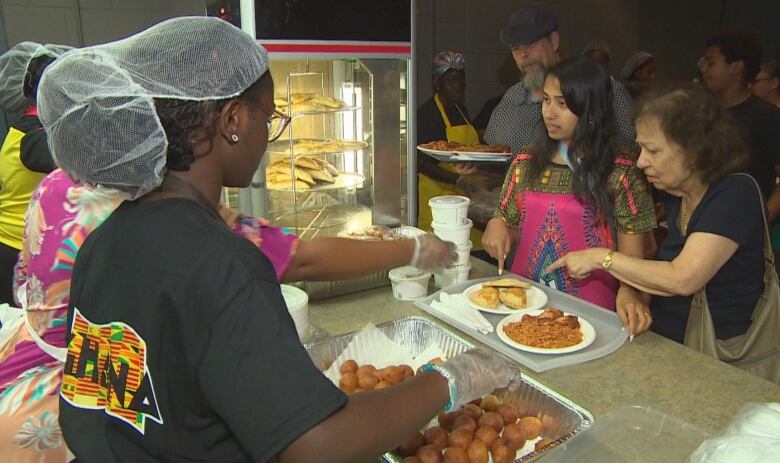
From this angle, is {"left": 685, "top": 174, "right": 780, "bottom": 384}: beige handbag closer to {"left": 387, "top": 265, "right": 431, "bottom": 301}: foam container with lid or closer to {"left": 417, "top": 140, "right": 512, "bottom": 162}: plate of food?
{"left": 387, "top": 265, "right": 431, "bottom": 301}: foam container with lid

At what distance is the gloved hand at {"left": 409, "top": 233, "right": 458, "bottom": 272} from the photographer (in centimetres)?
→ 151

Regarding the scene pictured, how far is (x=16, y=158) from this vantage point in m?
2.82

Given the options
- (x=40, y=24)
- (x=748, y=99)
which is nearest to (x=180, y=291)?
(x=748, y=99)

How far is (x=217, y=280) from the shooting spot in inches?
29.9

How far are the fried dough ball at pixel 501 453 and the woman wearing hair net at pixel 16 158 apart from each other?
2.12 meters

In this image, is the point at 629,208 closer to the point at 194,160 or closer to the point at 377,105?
the point at 377,105

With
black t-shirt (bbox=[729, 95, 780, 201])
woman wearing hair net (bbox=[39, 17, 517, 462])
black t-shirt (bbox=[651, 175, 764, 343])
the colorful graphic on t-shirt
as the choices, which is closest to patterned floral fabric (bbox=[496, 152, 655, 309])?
black t-shirt (bbox=[651, 175, 764, 343])

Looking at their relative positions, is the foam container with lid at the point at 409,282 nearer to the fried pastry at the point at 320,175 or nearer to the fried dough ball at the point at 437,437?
the fried pastry at the point at 320,175

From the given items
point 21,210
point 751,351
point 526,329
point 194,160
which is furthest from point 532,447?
point 21,210

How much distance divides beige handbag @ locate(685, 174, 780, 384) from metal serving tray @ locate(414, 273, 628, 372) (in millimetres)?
291

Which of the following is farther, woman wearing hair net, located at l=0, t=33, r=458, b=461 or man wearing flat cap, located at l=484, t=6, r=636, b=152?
man wearing flat cap, located at l=484, t=6, r=636, b=152

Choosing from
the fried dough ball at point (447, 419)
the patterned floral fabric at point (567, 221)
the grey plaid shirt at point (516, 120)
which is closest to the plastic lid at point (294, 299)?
the fried dough ball at point (447, 419)

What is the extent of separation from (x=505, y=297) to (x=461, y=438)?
802 millimetres

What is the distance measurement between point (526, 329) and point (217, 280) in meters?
1.18
